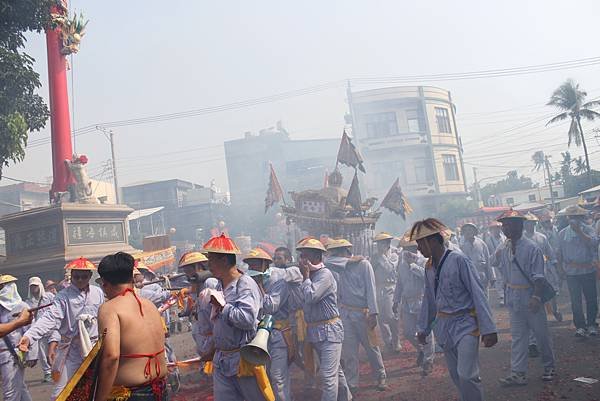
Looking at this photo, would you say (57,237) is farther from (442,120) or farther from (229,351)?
(442,120)

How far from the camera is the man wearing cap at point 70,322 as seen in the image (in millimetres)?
5883

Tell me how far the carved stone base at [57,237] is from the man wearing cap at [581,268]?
12459mm

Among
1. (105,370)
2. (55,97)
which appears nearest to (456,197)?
(55,97)

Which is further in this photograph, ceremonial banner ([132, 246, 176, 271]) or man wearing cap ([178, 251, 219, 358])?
ceremonial banner ([132, 246, 176, 271])

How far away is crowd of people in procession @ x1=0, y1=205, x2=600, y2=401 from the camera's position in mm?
3848

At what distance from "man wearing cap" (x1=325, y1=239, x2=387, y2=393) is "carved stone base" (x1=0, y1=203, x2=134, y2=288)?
9.59 metres

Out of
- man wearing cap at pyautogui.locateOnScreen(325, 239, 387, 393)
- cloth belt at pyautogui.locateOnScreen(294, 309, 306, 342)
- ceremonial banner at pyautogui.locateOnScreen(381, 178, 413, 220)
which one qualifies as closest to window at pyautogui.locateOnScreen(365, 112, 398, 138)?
ceremonial banner at pyautogui.locateOnScreen(381, 178, 413, 220)

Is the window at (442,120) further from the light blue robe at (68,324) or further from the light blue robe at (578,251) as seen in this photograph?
the light blue robe at (68,324)

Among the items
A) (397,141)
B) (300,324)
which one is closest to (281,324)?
(300,324)

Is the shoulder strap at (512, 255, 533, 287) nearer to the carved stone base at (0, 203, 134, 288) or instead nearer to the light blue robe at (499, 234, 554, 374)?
the light blue robe at (499, 234, 554, 374)

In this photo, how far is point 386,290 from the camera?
10.4 meters

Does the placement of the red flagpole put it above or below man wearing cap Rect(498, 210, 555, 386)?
above

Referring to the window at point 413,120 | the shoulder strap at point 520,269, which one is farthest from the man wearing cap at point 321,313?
the window at point 413,120

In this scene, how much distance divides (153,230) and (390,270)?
120 feet
